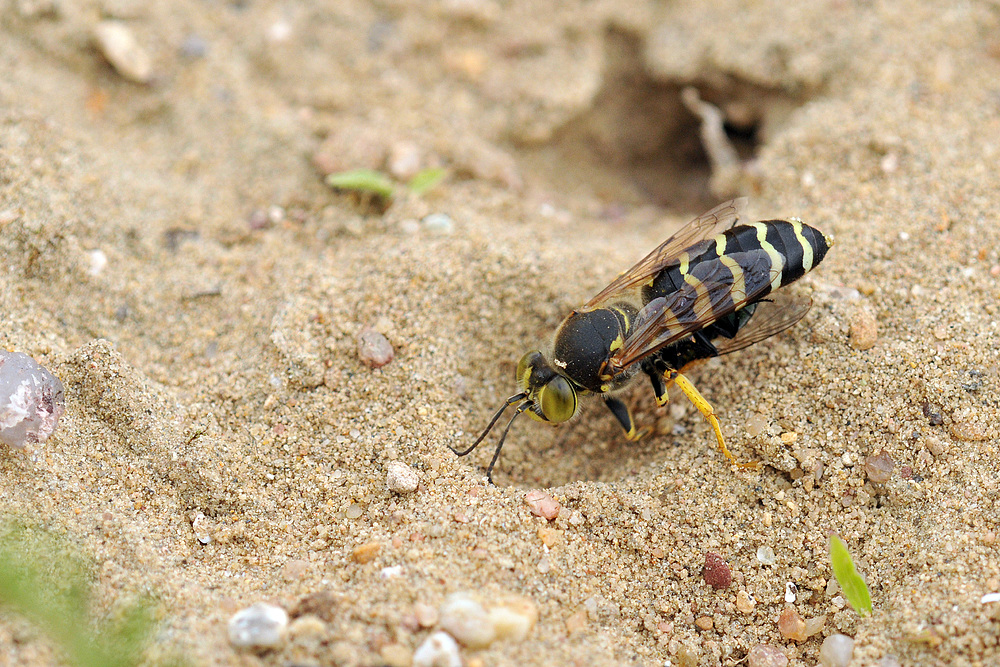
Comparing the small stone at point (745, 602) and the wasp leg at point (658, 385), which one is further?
the wasp leg at point (658, 385)

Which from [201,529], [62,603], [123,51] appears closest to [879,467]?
[201,529]

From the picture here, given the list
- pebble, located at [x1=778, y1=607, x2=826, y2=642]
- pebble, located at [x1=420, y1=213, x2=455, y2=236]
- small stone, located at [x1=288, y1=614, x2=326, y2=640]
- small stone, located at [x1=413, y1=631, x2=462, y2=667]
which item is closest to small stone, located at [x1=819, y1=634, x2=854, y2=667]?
pebble, located at [x1=778, y1=607, x2=826, y2=642]

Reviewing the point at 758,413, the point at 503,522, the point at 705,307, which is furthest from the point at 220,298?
the point at 758,413

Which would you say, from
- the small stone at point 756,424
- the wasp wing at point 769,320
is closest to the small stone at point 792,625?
the small stone at point 756,424

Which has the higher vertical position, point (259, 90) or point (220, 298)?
point (259, 90)

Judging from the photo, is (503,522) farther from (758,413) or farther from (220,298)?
(220,298)

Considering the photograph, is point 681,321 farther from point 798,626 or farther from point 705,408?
point 798,626

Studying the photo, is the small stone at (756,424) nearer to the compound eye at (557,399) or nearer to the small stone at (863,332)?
the small stone at (863,332)
